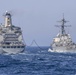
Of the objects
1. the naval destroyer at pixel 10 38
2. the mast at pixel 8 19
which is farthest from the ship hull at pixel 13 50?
the mast at pixel 8 19

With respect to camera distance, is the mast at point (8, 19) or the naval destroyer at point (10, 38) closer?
the naval destroyer at point (10, 38)

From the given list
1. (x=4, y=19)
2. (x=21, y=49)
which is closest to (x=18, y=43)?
(x=21, y=49)

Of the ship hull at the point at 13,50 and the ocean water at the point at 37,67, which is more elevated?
the ocean water at the point at 37,67

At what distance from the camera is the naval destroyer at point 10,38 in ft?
545

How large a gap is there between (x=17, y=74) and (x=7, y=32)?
109m

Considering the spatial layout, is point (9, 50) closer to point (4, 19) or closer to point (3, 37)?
point (3, 37)

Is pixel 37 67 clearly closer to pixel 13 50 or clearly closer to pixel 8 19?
pixel 13 50

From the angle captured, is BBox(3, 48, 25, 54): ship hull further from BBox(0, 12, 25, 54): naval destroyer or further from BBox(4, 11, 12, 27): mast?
BBox(4, 11, 12, 27): mast

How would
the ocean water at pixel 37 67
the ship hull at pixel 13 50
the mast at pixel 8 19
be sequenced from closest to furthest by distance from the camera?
the ocean water at pixel 37 67 → the ship hull at pixel 13 50 → the mast at pixel 8 19

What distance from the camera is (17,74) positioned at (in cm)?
6581

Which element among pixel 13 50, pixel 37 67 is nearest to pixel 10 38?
pixel 13 50

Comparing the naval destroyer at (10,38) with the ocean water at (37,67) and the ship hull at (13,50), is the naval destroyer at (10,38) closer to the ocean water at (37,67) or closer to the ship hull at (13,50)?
the ship hull at (13,50)

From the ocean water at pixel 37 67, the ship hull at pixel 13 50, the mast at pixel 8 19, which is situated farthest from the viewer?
the mast at pixel 8 19

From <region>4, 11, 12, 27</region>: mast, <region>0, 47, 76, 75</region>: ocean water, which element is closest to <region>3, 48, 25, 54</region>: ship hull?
<region>4, 11, 12, 27</region>: mast
